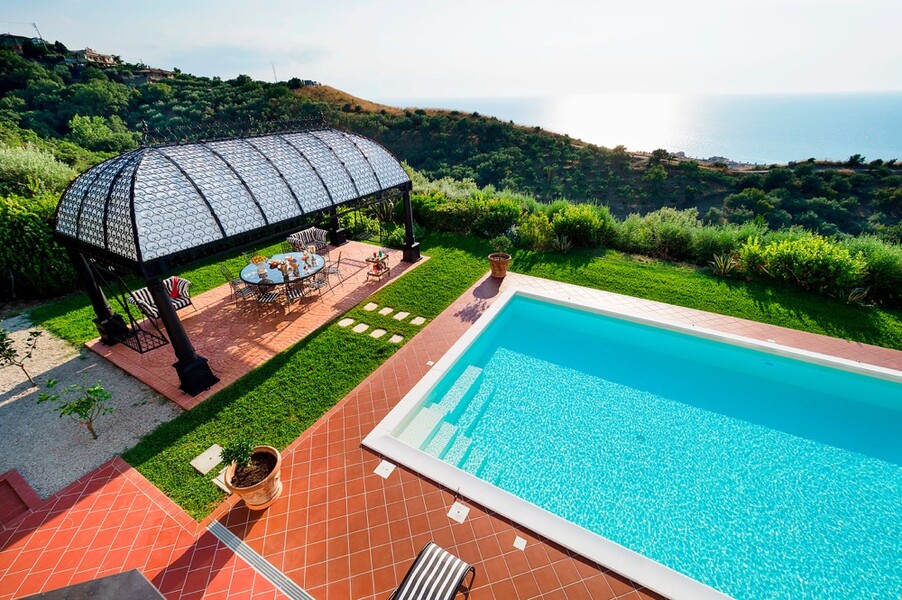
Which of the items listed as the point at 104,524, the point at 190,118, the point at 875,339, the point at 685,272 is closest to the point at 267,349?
the point at 104,524

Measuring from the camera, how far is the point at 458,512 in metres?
5.27

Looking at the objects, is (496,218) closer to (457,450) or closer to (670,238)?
(670,238)

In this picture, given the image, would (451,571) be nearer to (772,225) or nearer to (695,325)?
(695,325)

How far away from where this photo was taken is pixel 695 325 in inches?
367

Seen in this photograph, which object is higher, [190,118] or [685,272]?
[190,118]

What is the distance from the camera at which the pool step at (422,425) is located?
661 cm

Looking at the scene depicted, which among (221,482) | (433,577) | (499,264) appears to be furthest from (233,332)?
(433,577)

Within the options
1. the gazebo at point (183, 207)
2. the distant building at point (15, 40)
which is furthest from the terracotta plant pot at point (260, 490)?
the distant building at point (15, 40)

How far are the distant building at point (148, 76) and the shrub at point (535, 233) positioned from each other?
218ft

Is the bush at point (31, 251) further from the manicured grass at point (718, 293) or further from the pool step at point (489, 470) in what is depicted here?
the manicured grass at point (718, 293)

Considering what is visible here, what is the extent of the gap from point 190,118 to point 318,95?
17.0 m

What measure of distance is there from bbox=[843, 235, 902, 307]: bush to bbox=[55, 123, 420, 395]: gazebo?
14429mm

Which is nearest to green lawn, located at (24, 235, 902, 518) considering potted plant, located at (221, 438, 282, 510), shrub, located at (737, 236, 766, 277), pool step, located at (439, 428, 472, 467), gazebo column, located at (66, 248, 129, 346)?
shrub, located at (737, 236, 766, 277)

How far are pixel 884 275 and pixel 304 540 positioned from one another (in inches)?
599
